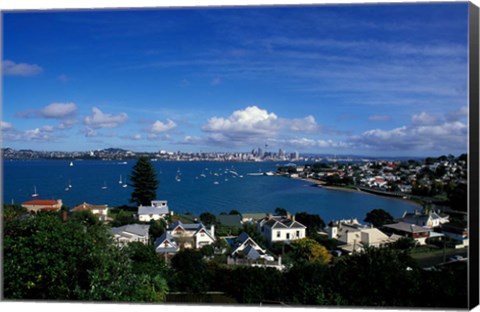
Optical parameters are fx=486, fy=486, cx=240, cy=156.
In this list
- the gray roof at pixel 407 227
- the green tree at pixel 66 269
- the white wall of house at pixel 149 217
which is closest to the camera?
the green tree at pixel 66 269

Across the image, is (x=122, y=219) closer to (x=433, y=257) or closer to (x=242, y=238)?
(x=242, y=238)

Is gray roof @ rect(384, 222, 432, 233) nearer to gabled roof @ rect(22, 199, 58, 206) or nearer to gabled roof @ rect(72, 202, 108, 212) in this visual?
gabled roof @ rect(72, 202, 108, 212)

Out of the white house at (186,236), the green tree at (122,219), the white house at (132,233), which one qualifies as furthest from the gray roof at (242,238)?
the green tree at (122,219)

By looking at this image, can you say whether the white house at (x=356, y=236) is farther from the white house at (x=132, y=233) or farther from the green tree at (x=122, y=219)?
the green tree at (x=122, y=219)

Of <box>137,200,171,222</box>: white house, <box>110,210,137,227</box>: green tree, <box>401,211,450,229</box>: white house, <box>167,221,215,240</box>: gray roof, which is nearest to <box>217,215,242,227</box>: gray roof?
<box>167,221,215,240</box>: gray roof

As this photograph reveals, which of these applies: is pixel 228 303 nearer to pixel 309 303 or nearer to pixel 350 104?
pixel 309 303
